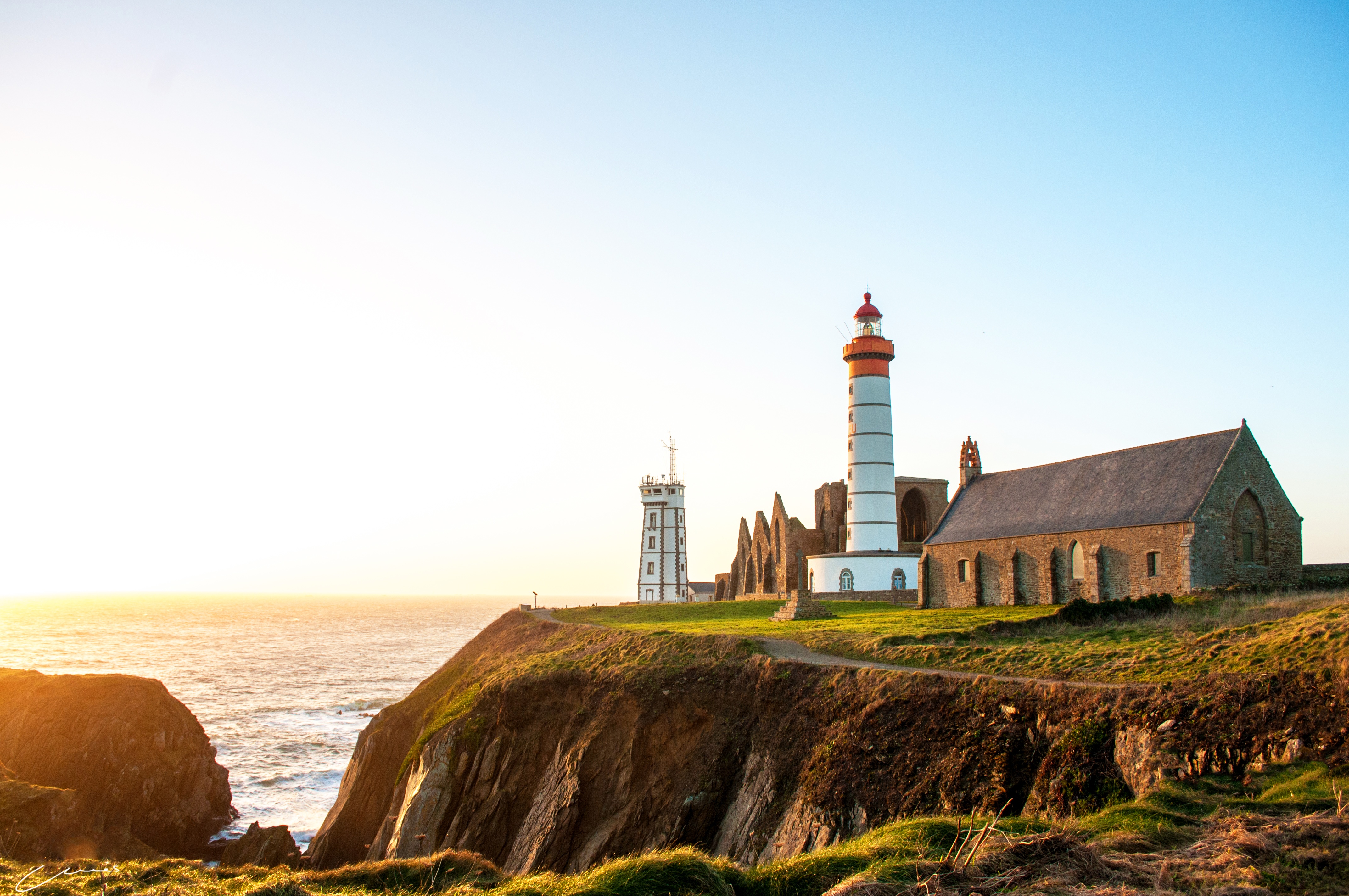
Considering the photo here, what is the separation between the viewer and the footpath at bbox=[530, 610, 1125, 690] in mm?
17500

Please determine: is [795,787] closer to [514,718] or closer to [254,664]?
[514,718]

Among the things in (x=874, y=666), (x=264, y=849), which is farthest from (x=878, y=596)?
(x=264, y=849)

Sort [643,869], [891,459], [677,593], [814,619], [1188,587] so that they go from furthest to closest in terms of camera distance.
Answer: [677,593] < [891,459] < [814,619] < [1188,587] < [643,869]

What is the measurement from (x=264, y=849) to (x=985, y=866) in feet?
76.2

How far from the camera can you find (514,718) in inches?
1056

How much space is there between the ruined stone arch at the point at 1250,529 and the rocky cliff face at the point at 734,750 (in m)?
21.4

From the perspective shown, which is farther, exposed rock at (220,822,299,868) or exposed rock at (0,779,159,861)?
exposed rock at (220,822,299,868)

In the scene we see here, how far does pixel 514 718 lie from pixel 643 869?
17.1m

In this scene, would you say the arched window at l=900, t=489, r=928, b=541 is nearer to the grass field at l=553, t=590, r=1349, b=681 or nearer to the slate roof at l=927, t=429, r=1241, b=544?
the slate roof at l=927, t=429, r=1241, b=544

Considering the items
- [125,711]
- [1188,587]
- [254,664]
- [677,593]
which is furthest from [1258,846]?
[254,664]

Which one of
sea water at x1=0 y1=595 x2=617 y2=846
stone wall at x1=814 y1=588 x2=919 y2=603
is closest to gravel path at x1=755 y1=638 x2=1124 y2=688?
sea water at x1=0 y1=595 x2=617 y2=846

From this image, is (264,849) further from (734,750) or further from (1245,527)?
(1245,527)

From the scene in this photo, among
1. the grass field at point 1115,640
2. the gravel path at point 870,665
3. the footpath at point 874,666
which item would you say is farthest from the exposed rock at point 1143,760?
the grass field at point 1115,640

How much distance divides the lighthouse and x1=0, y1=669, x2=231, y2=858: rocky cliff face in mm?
32810
